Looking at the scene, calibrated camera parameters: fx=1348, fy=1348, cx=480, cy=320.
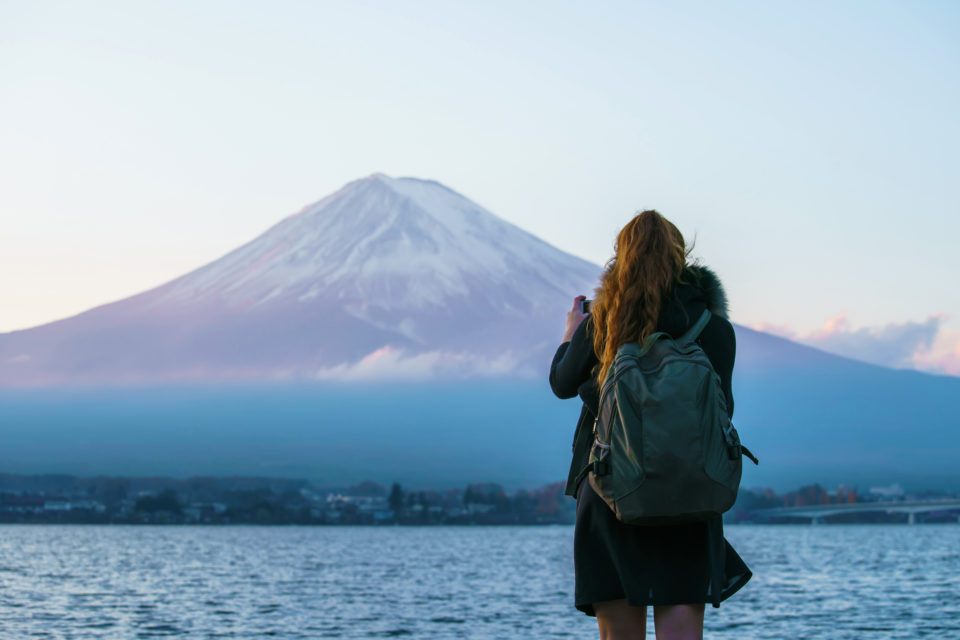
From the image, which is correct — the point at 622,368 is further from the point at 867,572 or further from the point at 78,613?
the point at 867,572

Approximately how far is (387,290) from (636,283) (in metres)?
156

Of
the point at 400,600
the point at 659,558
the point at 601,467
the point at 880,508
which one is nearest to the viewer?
the point at 601,467

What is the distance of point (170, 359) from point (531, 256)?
7125 centimetres

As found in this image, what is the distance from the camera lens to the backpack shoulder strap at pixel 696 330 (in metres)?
3.41

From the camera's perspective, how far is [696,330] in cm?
344

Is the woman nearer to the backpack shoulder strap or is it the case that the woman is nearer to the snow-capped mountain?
the backpack shoulder strap

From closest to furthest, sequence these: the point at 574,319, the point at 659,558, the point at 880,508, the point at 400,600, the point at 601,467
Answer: the point at 601,467
the point at 659,558
the point at 574,319
the point at 400,600
the point at 880,508

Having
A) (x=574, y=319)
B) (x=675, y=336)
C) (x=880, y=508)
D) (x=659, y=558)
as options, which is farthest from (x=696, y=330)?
(x=880, y=508)

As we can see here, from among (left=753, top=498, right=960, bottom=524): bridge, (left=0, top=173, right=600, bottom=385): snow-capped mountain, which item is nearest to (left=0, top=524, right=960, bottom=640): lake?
(left=753, top=498, right=960, bottom=524): bridge

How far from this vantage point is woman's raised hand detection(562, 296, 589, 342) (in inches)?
142

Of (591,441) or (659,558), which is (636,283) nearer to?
(591,441)

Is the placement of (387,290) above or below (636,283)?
above

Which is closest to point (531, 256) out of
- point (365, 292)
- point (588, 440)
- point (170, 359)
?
point (365, 292)

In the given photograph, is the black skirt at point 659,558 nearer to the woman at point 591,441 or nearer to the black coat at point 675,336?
the woman at point 591,441
